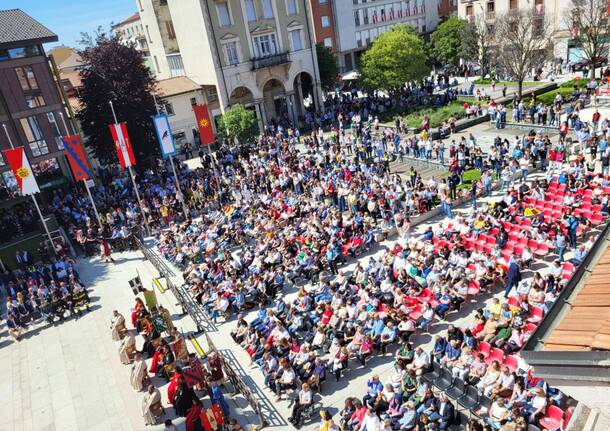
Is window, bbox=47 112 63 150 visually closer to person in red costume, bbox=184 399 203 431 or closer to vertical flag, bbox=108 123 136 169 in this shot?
vertical flag, bbox=108 123 136 169

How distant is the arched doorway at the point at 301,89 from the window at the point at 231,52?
830 cm

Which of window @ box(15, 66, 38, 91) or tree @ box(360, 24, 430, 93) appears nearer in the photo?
window @ box(15, 66, 38, 91)

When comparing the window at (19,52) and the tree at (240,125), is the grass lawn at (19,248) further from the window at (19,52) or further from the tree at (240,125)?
the tree at (240,125)

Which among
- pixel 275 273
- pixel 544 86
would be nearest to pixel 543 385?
pixel 275 273

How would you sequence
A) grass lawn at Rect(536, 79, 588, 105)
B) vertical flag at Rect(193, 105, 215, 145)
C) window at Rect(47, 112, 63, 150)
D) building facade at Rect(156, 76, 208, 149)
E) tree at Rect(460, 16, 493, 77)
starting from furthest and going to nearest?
tree at Rect(460, 16, 493, 77), building facade at Rect(156, 76, 208, 149), grass lawn at Rect(536, 79, 588, 105), window at Rect(47, 112, 63, 150), vertical flag at Rect(193, 105, 215, 145)

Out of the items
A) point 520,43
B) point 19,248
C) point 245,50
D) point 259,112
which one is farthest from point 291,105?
point 19,248

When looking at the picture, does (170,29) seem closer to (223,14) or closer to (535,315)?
(223,14)

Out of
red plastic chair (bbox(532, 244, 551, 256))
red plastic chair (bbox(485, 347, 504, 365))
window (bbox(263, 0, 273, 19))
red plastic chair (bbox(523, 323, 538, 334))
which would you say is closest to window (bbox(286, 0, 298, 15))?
window (bbox(263, 0, 273, 19))

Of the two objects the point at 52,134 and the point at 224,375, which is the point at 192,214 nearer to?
the point at 52,134

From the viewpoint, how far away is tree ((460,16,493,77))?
54125 millimetres

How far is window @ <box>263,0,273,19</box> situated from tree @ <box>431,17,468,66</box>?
78.5 feet

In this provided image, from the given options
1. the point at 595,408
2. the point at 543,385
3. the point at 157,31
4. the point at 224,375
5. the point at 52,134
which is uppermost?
the point at 157,31

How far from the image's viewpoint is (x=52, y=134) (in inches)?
1447

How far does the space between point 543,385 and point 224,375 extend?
912 cm
